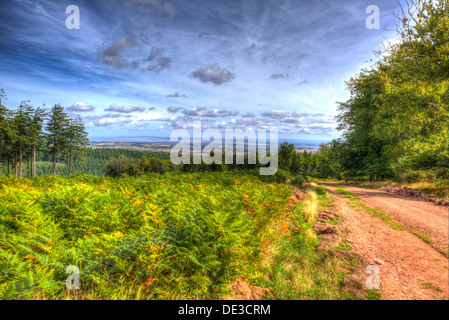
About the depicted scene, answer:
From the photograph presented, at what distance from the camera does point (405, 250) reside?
504 centimetres

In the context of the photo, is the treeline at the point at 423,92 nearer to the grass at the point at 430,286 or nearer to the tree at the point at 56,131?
the grass at the point at 430,286

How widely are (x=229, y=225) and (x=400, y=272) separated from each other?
3.92 metres

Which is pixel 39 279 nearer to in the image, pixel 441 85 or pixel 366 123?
pixel 441 85

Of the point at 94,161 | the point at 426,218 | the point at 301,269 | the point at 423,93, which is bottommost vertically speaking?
the point at 301,269

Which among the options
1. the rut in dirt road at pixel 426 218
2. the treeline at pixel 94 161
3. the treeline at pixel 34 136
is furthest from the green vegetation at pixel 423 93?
the treeline at pixel 94 161

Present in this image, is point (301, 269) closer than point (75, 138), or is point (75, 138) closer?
point (301, 269)

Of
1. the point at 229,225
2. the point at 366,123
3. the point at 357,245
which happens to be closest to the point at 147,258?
the point at 229,225

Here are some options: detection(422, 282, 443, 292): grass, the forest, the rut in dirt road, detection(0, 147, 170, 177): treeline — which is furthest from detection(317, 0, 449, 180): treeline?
detection(0, 147, 170, 177): treeline

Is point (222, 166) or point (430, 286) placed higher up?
point (222, 166)

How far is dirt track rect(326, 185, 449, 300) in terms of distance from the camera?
3.62m

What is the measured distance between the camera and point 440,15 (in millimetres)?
12000

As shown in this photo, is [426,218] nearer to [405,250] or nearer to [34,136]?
[405,250]

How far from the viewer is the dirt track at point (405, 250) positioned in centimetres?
362

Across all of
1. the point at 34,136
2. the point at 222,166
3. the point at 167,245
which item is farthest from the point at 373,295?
the point at 34,136
